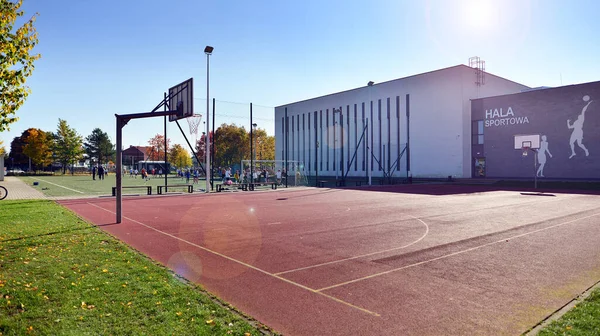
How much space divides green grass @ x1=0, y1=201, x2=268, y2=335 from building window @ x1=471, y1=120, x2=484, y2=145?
43.8m

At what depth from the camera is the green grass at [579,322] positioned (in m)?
3.92

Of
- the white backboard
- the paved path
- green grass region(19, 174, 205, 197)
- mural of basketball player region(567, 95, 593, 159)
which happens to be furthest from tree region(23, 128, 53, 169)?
mural of basketball player region(567, 95, 593, 159)

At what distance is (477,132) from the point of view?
1724 inches

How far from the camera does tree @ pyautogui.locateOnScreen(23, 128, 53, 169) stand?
7006 centimetres

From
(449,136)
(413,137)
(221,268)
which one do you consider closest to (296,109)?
(413,137)

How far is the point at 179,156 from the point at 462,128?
230 ft

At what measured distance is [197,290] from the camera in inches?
211

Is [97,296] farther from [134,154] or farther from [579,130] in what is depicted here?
[134,154]

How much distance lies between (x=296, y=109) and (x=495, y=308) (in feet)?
207

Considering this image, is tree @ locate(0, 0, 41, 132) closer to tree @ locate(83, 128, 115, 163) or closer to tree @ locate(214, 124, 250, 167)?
tree @ locate(214, 124, 250, 167)

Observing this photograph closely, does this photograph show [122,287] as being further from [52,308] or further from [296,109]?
[296,109]

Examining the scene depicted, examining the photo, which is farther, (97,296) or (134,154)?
(134,154)

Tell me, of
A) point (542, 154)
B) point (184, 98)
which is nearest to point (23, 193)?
point (184, 98)

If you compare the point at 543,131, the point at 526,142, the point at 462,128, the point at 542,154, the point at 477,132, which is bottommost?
the point at 542,154
